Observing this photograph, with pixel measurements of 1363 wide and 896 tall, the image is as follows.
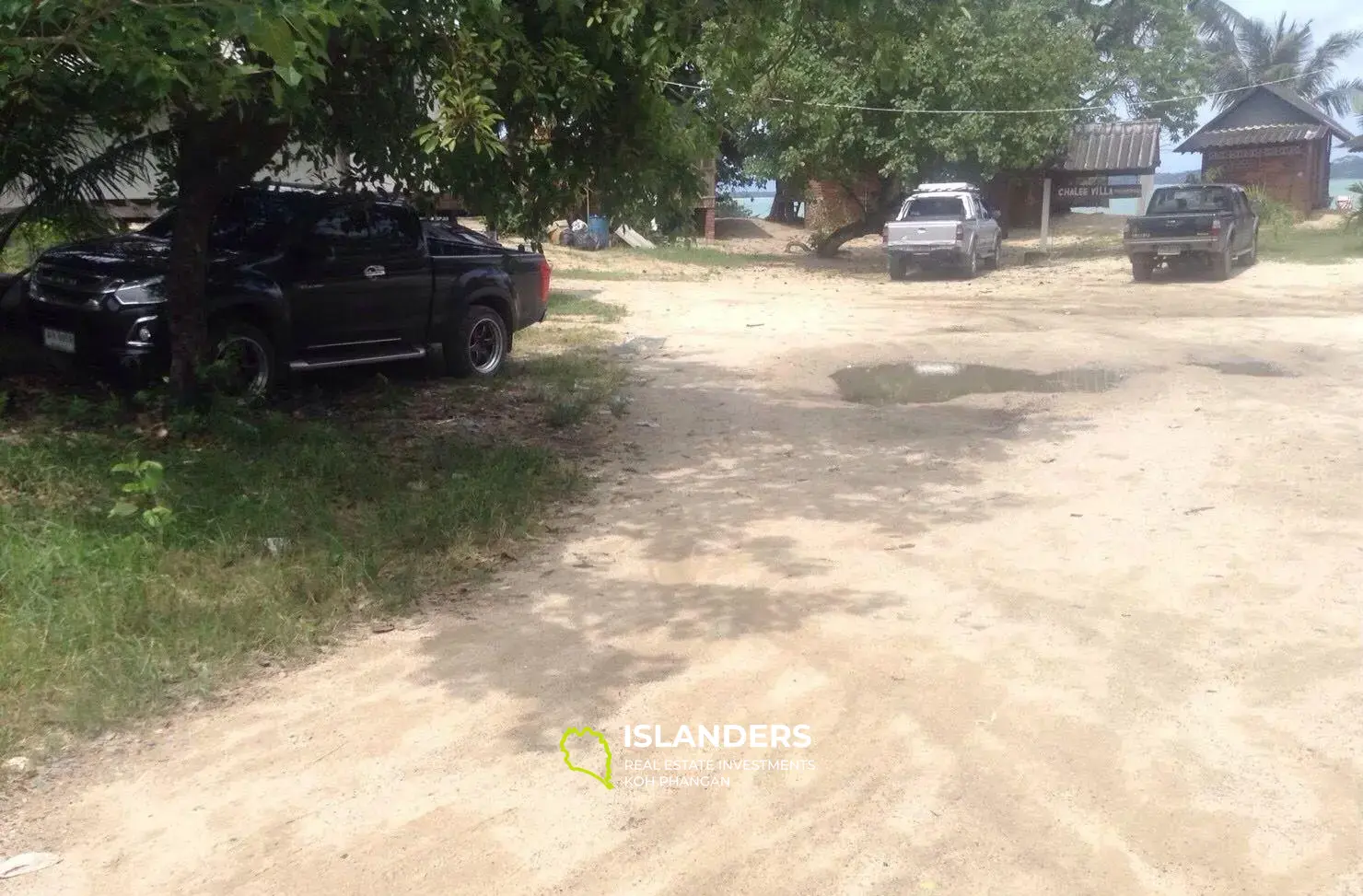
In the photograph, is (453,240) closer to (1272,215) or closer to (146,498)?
(146,498)

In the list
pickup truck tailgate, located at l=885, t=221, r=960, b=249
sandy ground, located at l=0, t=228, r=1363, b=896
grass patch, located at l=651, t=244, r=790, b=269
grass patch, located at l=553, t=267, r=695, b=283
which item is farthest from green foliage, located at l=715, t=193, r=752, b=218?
sandy ground, located at l=0, t=228, r=1363, b=896

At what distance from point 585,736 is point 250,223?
22.7 ft

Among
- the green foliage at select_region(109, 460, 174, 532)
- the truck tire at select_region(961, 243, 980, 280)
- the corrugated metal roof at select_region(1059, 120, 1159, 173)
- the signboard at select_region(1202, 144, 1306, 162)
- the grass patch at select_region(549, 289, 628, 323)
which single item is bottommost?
the green foliage at select_region(109, 460, 174, 532)

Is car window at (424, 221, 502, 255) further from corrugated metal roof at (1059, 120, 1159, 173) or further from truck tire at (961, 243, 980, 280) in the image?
corrugated metal roof at (1059, 120, 1159, 173)

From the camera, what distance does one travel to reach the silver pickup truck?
26.0 meters

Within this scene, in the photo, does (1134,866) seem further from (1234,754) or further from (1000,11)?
(1000,11)

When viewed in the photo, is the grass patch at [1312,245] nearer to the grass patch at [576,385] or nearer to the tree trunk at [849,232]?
the tree trunk at [849,232]

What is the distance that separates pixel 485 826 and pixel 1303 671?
3284mm

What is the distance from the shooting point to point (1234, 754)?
4285 millimetres

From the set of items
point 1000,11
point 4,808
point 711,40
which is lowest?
point 4,808

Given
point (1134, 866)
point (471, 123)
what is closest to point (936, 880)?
point (1134, 866)

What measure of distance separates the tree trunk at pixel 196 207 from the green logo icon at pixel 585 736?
502cm

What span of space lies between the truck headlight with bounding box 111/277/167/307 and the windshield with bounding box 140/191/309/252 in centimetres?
79

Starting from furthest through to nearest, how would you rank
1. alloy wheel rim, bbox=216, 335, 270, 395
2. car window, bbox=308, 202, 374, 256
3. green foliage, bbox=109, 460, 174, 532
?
car window, bbox=308, 202, 374, 256 < alloy wheel rim, bbox=216, 335, 270, 395 < green foliage, bbox=109, 460, 174, 532
